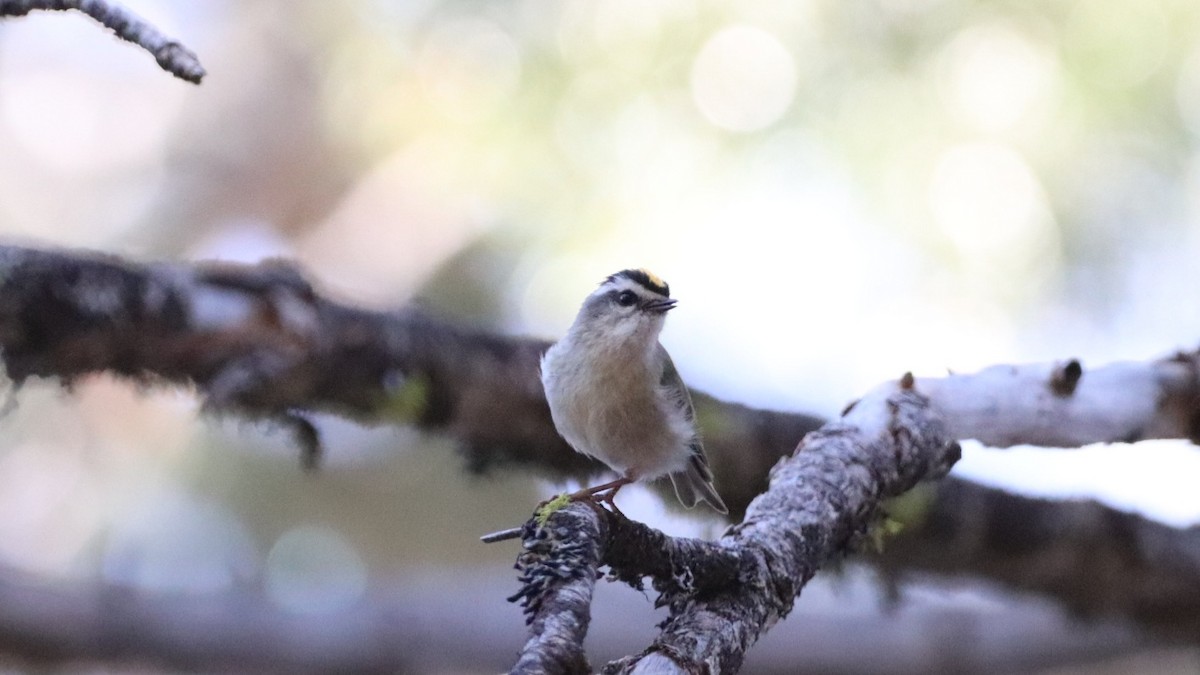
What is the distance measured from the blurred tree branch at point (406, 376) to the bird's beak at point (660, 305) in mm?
616

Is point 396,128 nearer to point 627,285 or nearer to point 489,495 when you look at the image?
point 489,495

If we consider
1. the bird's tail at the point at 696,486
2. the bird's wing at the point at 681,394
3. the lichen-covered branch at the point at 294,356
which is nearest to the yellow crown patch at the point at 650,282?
the bird's wing at the point at 681,394

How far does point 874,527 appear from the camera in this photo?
2.18 m

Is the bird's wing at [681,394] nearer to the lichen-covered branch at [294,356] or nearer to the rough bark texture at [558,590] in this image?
the lichen-covered branch at [294,356]

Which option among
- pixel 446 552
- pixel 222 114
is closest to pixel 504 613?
pixel 446 552

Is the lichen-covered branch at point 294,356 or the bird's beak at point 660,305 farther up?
the lichen-covered branch at point 294,356

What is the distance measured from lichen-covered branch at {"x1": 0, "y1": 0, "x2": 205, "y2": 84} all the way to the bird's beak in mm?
1050

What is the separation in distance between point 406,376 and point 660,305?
71 cm

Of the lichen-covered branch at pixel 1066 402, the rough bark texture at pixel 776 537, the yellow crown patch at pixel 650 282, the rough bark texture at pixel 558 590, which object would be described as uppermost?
the yellow crown patch at pixel 650 282

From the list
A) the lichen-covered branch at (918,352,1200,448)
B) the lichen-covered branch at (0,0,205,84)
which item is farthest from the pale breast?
the lichen-covered branch at (0,0,205,84)

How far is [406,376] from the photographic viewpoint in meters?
2.36

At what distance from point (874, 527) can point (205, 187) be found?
289cm

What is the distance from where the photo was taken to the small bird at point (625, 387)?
181 centimetres

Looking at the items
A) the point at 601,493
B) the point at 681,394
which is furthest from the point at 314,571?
the point at 601,493
